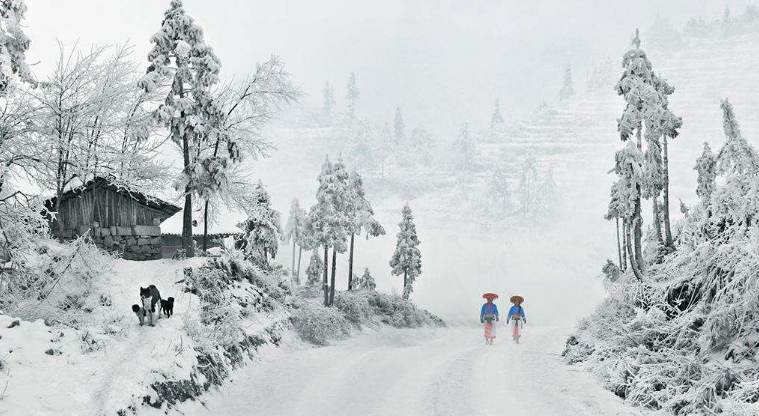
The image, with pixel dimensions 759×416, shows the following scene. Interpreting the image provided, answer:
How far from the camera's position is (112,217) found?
24.2 meters

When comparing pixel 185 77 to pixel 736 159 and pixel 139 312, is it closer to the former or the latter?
pixel 139 312

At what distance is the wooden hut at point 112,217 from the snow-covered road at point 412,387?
1106cm

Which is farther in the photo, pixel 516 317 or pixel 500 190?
pixel 500 190

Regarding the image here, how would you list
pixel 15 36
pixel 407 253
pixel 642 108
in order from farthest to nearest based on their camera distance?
pixel 407 253 → pixel 642 108 → pixel 15 36

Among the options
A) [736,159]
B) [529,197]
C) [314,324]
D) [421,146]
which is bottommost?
[314,324]

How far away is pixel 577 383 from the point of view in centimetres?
1233

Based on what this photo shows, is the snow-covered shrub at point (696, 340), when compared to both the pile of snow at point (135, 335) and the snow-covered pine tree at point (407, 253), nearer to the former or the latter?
the pile of snow at point (135, 335)

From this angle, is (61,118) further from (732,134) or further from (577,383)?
(732,134)

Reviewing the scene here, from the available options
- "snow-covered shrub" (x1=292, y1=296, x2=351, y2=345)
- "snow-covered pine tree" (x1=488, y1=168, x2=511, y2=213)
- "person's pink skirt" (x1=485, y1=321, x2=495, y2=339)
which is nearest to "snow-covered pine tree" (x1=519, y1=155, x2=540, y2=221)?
"snow-covered pine tree" (x1=488, y1=168, x2=511, y2=213)

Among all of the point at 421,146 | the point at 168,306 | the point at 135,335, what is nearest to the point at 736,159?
the point at 135,335

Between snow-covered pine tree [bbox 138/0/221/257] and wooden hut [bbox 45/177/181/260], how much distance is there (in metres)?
2.86

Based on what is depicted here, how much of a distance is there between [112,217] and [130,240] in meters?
1.32

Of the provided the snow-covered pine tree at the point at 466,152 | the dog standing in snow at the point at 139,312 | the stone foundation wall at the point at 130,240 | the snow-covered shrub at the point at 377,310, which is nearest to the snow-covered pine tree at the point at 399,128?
the snow-covered pine tree at the point at 466,152

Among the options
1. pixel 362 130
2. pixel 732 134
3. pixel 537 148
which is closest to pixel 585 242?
pixel 537 148
